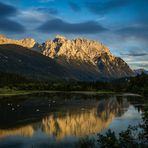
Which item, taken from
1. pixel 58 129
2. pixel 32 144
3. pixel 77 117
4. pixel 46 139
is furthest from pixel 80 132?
pixel 77 117

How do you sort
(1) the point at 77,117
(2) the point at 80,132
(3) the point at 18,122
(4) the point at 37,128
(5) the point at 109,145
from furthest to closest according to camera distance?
(1) the point at 77,117 → (3) the point at 18,122 → (4) the point at 37,128 → (2) the point at 80,132 → (5) the point at 109,145

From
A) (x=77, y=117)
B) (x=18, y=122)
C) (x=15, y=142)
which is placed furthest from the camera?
(x=77, y=117)

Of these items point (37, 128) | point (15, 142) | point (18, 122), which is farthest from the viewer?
point (18, 122)

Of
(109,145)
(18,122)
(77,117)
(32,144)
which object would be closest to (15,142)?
(32,144)

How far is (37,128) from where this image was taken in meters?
70.5

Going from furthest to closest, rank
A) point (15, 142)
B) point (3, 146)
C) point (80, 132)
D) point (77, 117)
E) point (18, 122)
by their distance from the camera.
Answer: point (77, 117) → point (18, 122) → point (80, 132) → point (15, 142) → point (3, 146)

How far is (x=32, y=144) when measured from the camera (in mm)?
51844

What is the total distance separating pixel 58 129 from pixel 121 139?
105 ft

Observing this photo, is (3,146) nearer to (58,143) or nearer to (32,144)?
(32,144)

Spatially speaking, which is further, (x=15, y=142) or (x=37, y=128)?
(x=37, y=128)

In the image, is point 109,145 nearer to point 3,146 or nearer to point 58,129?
point 3,146

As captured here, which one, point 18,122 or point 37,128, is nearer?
point 37,128

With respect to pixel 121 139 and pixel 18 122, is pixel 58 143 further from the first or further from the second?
pixel 18 122

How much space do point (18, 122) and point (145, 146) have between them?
46.3m
